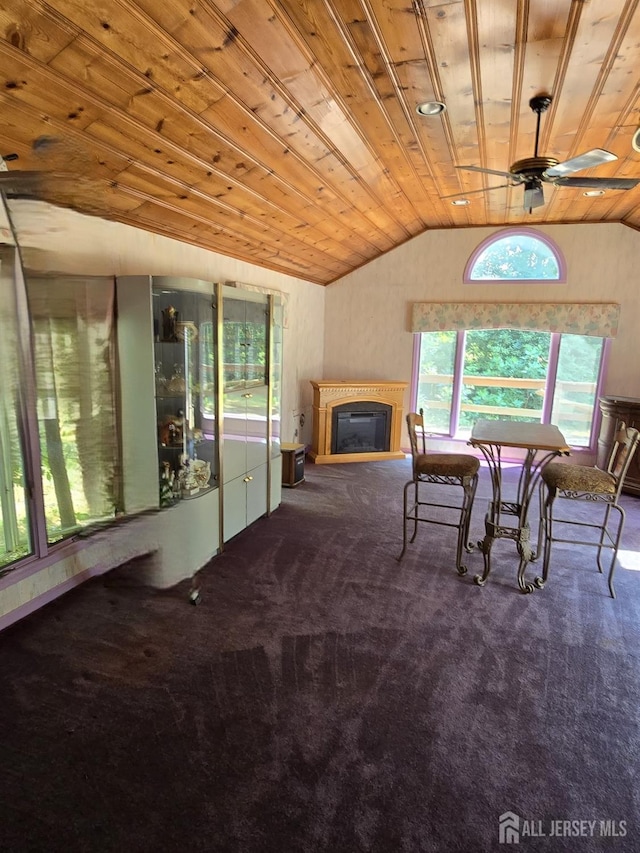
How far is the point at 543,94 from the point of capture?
91.0 inches

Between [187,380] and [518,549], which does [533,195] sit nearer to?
[518,549]

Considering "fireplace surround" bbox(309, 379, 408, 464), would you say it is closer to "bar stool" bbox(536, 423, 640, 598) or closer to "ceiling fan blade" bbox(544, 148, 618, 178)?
"bar stool" bbox(536, 423, 640, 598)

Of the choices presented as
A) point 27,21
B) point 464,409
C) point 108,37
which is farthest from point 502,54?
point 464,409

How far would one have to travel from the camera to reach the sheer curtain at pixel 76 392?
0.35 metres

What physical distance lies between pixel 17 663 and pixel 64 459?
219 centimetres

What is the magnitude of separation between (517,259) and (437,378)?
5.05ft

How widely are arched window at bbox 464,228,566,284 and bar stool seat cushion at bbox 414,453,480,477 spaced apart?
10.3 feet

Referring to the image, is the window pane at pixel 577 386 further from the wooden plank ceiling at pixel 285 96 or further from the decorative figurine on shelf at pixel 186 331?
the decorative figurine on shelf at pixel 186 331

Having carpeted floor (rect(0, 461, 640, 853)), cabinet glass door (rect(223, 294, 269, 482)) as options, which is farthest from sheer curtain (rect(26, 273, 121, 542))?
cabinet glass door (rect(223, 294, 269, 482))

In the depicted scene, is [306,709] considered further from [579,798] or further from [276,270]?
[276,270]

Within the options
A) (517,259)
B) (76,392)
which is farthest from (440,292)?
(76,392)

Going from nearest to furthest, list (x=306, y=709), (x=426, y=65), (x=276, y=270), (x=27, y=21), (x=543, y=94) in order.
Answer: (x=27, y=21) < (x=306, y=709) < (x=426, y=65) < (x=543, y=94) < (x=276, y=270)

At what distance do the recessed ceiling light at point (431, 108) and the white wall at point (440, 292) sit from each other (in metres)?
3.13

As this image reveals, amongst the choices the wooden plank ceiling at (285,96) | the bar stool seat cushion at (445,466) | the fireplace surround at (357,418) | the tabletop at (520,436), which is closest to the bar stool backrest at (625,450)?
the tabletop at (520,436)
